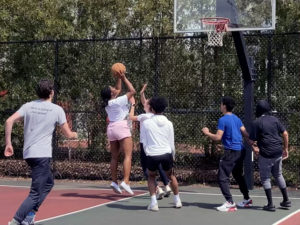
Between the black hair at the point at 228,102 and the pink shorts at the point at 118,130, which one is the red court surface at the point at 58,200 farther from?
the black hair at the point at 228,102

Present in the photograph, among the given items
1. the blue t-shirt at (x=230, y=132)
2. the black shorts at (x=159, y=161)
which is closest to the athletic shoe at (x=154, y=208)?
the black shorts at (x=159, y=161)

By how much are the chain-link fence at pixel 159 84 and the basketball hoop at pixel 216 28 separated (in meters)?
1.27

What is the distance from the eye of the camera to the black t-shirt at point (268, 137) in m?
9.64

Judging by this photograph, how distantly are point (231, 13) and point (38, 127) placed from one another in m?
A: 5.35

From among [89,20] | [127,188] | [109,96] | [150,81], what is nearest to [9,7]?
[89,20]

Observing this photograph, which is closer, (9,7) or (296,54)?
(296,54)

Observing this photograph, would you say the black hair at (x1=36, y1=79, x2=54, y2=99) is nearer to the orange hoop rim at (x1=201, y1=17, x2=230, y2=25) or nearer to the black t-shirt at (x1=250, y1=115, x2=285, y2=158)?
the black t-shirt at (x1=250, y1=115, x2=285, y2=158)

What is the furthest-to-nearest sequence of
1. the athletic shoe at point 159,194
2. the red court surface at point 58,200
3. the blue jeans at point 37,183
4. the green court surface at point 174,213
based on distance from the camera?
the athletic shoe at point 159,194 < the red court surface at point 58,200 < the green court surface at point 174,213 < the blue jeans at point 37,183

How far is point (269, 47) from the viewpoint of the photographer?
12828 millimetres

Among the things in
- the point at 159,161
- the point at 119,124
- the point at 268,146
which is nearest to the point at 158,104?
the point at 159,161

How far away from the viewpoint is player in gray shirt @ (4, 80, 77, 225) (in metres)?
7.94

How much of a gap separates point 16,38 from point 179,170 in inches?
215

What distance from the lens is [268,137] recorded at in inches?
381

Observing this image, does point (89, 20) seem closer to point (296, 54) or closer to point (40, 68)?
point (40, 68)
